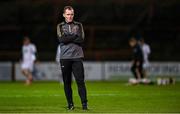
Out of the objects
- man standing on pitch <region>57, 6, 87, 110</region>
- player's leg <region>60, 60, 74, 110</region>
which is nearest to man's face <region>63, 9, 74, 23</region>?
man standing on pitch <region>57, 6, 87, 110</region>

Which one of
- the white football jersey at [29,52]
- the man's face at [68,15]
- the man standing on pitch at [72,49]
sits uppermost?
the man's face at [68,15]

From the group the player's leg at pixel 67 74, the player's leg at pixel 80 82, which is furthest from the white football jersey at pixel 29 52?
the player's leg at pixel 80 82

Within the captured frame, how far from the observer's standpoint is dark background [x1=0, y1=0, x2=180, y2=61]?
44.9m

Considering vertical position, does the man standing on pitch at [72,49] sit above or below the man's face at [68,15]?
below

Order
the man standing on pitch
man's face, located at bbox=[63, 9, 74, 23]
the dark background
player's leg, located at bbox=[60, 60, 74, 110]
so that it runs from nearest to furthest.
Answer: man's face, located at bbox=[63, 9, 74, 23]
the man standing on pitch
player's leg, located at bbox=[60, 60, 74, 110]
the dark background

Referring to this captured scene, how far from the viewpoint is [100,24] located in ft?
156

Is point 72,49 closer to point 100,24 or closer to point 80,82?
point 80,82

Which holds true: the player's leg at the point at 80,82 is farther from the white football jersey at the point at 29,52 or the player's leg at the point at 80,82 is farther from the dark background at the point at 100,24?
the dark background at the point at 100,24

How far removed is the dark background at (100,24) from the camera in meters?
44.9

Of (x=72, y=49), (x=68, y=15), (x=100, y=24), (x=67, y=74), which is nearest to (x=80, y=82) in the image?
(x=67, y=74)

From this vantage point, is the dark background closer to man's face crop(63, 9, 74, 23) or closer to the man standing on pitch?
the man standing on pitch

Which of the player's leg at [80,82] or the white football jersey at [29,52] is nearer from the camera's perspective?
the player's leg at [80,82]

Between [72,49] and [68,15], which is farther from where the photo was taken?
[72,49]

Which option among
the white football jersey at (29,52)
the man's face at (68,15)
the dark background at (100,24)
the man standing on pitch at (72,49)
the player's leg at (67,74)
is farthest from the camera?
the dark background at (100,24)
